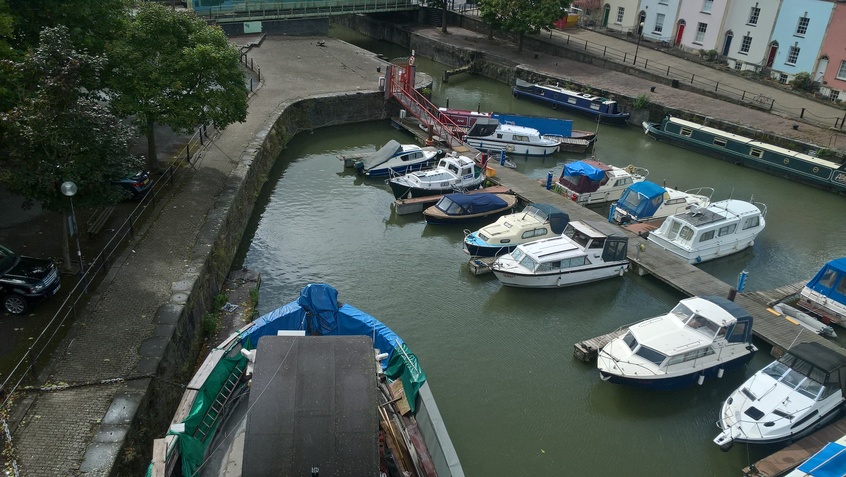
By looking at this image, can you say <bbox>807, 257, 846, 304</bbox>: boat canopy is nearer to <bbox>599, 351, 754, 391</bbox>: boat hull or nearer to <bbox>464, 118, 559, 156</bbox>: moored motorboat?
<bbox>599, 351, 754, 391</bbox>: boat hull

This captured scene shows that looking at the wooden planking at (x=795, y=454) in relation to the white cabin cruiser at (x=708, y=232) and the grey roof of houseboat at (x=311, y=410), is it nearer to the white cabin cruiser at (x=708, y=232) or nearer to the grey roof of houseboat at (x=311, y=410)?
the white cabin cruiser at (x=708, y=232)

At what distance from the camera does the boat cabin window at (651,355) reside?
2027cm

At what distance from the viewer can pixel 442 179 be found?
33.3m

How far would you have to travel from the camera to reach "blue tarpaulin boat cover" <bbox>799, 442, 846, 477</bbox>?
1600 centimetres

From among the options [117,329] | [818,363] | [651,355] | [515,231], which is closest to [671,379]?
[651,355]

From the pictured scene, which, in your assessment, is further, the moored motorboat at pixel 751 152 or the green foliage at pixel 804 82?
the green foliage at pixel 804 82

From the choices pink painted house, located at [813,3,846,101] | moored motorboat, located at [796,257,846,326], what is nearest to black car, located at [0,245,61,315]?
moored motorboat, located at [796,257,846,326]

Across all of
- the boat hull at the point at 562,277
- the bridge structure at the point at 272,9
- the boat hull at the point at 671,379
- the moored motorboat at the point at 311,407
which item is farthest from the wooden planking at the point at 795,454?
the bridge structure at the point at 272,9

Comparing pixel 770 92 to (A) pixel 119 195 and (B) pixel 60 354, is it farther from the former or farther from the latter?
(B) pixel 60 354

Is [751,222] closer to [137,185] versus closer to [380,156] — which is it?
[380,156]

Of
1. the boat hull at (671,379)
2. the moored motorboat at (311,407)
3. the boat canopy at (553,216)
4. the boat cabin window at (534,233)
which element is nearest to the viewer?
the moored motorboat at (311,407)

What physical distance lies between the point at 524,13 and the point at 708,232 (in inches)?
1183

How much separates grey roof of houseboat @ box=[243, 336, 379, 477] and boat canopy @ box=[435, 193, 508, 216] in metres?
17.6

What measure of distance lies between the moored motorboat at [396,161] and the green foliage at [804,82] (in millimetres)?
28437
